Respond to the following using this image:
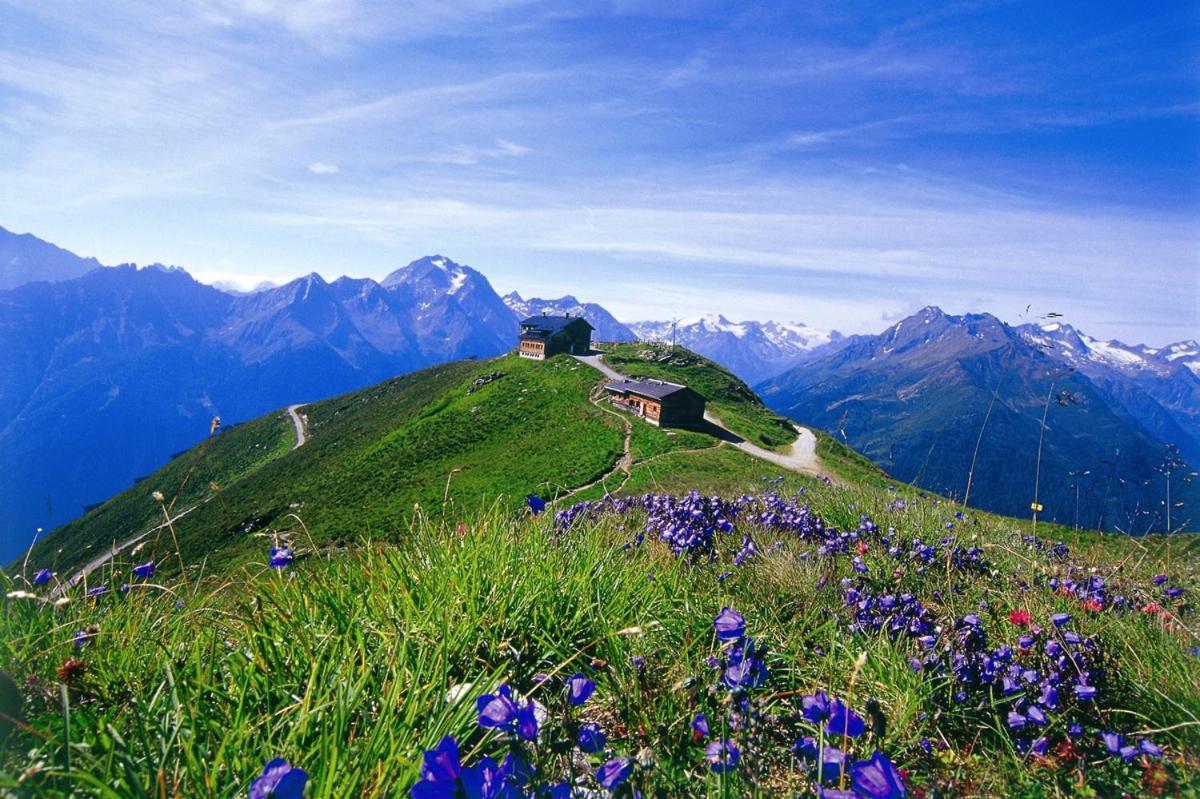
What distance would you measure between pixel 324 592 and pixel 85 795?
1.57 m

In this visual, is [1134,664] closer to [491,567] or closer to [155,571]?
[491,567]

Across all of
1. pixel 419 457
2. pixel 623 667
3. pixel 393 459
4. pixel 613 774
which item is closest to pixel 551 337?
pixel 419 457

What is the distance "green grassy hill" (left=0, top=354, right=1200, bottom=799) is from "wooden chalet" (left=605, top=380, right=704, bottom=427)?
4959 centimetres

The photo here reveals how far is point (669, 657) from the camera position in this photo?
3.05m

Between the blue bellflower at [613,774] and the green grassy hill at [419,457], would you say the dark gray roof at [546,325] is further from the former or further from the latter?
the blue bellflower at [613,774]

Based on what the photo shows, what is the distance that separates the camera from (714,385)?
80375 mm

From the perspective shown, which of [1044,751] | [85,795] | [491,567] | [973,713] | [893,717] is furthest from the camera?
[491,567]

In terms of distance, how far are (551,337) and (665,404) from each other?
40.5m

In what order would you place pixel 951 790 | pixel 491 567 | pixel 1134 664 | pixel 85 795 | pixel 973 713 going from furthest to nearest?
pixel 491 567
pixel 1134 664
pixel 973 713
pixel 951 790
pixel 85 795

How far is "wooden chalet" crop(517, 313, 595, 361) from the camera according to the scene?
92.3 meters

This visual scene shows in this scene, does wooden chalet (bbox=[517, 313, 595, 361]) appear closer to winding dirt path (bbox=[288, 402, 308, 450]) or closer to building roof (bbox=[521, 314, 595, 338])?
building roof (bbox=[521, 314, 595, 338])

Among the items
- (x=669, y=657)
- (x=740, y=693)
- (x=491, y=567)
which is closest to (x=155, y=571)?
(x=491, y=567)

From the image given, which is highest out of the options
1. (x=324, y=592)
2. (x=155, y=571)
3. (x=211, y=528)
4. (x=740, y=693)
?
(x=740, y=693)

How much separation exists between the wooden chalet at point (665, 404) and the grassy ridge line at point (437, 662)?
168 feet
